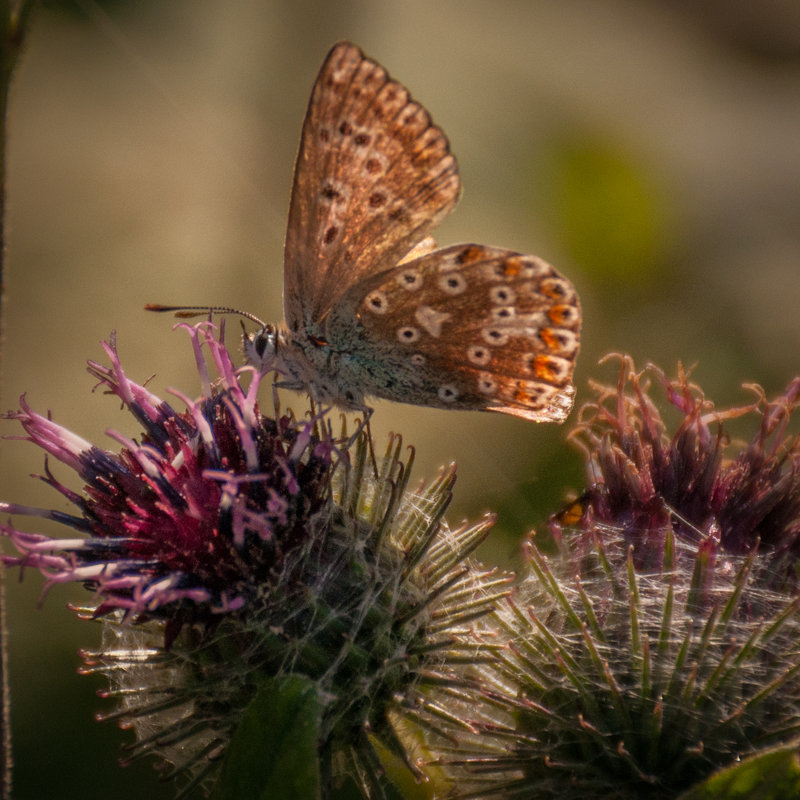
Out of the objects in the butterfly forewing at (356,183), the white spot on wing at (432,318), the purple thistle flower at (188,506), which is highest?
the butterfly forewing at (356,183)

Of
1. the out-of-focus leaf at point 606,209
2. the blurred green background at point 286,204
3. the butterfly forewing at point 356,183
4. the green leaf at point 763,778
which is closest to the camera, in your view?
the green leaf at point 763,778

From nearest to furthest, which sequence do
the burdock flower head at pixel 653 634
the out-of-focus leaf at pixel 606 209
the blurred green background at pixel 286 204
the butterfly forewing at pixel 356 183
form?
the burdock flower head at pixel 653 634
the butterfly forewing at pixel 356 183
the blurred green background at pixel 286 204
the out-of-focus leaf at pixel 606 209

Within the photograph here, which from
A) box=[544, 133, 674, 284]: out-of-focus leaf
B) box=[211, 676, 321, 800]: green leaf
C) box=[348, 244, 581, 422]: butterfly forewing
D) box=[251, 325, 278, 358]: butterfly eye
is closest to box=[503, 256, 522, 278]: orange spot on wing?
box=[348, 244, 581, 422]: butterfly forewing

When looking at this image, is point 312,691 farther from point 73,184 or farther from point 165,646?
point 73,184

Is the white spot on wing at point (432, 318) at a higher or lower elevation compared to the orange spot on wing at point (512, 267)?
lower

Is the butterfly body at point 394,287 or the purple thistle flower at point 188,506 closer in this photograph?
the purple thistle flower at point 188,506

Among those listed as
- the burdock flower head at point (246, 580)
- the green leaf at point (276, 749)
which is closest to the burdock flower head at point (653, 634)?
the burdock flower head at point (246, 580)

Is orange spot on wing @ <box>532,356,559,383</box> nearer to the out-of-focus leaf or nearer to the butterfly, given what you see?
the butterfly

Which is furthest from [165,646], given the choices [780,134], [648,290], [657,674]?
[780,134]

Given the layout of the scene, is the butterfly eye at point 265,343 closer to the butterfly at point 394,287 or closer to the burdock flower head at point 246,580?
the butterfly at point 394,287
